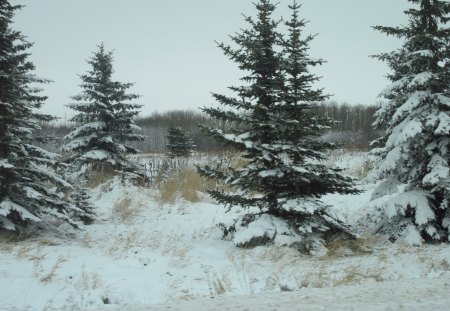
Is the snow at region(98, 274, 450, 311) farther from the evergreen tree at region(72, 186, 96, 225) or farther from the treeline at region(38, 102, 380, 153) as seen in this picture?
the treeline at region(38, 102, 380, 153)

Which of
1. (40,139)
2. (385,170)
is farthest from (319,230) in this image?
(40,139)

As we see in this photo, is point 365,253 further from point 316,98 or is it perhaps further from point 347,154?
point 347,154

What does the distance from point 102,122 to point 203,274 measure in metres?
15.1

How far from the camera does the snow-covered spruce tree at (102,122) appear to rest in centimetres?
1861

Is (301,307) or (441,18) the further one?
(441,18)

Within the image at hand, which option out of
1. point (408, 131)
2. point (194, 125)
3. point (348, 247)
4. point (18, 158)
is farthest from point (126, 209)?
point (194, 125)

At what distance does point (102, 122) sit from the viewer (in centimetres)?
1914

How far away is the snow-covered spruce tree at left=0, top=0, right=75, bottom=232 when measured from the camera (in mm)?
8164

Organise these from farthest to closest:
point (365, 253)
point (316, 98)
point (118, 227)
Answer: point (118, 227) → point (316, 98) → point (365, 253)

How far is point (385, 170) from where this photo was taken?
800cm

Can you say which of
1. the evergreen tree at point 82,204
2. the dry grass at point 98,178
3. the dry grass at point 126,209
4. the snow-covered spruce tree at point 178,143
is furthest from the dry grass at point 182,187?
the snow-covered spruce tree at point 178,143

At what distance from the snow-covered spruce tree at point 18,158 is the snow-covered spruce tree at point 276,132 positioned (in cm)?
353

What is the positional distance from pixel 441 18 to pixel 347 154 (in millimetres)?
21989

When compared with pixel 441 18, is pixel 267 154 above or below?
below
